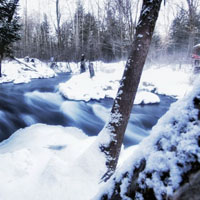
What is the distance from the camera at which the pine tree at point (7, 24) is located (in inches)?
374

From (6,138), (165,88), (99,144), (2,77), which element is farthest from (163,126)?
(2,77)

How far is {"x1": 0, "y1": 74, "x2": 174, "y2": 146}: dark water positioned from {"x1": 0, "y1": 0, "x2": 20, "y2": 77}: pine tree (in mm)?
3604

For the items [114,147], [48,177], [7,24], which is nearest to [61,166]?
[48,177]

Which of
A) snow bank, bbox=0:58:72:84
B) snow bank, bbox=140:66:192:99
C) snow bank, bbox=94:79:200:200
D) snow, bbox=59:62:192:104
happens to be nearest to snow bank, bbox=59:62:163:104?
snow, bbox=59:62:192:104

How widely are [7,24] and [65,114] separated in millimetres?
7522

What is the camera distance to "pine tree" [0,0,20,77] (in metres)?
9.50

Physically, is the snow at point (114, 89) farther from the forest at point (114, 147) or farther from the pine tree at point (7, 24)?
the pine tree at point (7, 24)

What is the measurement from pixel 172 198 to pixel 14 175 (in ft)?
8.51

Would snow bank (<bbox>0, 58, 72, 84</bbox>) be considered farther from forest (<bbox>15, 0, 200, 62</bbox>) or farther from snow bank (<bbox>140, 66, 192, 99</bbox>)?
snow bank (<bbox>140, 66, 192, 99</bbox>)

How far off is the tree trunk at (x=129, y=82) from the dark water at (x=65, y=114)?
120 inches

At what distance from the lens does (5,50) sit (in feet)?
34.2

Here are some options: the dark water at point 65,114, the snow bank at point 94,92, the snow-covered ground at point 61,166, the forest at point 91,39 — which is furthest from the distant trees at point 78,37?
the snow-covered ground at point 61,166

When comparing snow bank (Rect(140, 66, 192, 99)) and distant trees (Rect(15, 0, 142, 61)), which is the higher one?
distant trees (Rect(15, 0, 142, 61))

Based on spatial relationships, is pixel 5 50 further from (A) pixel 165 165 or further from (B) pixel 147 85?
(A) pixel 165 165
